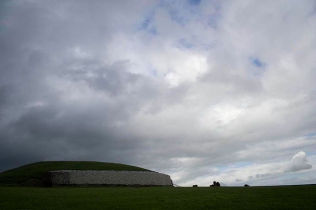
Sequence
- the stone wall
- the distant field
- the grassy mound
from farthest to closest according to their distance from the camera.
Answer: the stone wall
the grassy mound
the distant field

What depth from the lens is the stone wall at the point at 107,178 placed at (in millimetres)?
49406

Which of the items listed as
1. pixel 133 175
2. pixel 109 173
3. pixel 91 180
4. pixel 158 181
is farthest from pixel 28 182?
pixel 158 181

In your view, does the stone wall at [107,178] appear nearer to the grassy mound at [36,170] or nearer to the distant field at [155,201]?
the grassy mound at [36,170]

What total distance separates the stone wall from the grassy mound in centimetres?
341

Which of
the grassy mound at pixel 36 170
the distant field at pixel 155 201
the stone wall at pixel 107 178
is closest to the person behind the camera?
the distant field at pixel 155 201

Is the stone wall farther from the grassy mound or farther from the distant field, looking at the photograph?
the distant field

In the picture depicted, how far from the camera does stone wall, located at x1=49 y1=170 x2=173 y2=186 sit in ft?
162

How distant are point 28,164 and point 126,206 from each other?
165 feet

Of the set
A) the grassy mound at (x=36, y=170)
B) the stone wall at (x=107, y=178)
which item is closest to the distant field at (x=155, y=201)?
the stone wall at (x=107, y=178)

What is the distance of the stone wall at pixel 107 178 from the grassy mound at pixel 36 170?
11.2ft

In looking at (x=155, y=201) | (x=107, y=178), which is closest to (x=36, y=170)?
(x=107, y=178)

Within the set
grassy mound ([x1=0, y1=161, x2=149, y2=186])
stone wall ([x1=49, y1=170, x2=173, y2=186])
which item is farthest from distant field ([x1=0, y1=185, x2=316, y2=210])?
grassy mound ([x1=0, y1=161, x2=149, y2=186])

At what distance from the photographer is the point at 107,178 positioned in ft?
176

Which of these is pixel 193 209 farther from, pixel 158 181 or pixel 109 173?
pixel 158 181
